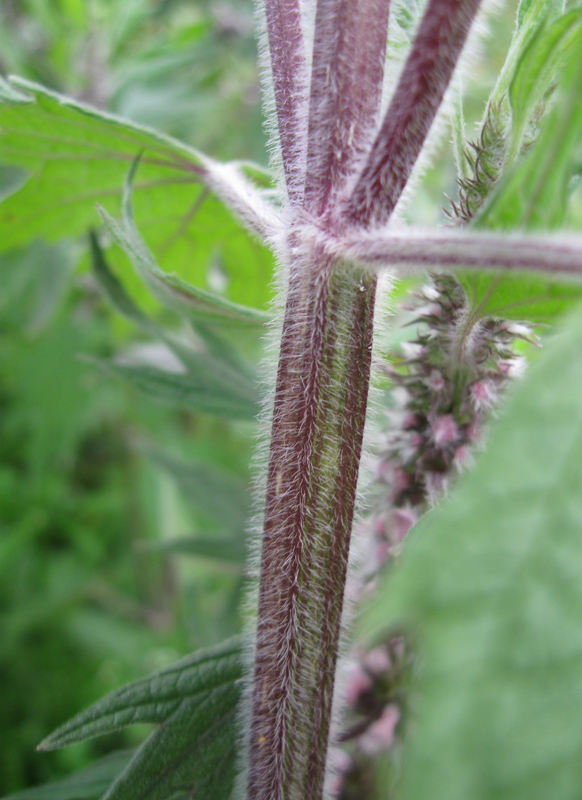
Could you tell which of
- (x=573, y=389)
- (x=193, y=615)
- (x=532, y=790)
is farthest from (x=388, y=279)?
(x=193, y=615)

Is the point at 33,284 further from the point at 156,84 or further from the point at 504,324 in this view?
the point at 504,324

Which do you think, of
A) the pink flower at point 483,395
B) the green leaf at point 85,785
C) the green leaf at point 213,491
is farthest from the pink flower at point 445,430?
the green leaf at point 213,491

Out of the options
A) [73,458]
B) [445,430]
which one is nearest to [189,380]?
[445,430]

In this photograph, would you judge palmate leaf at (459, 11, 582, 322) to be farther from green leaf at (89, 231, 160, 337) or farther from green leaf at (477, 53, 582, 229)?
green leaf at (89, 231, 160, 337)

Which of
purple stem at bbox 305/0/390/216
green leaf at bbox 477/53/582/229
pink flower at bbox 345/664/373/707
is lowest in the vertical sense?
pink flower at bbox 345/664/373/707

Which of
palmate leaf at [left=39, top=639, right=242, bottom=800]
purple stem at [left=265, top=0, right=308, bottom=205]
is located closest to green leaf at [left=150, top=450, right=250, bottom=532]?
palmate leaf at [left=39, top=639, right=242, bottom=800]

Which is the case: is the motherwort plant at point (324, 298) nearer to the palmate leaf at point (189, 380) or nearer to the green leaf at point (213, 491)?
the palmate leaf at point (189, 380)

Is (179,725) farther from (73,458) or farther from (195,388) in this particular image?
(73,458)
